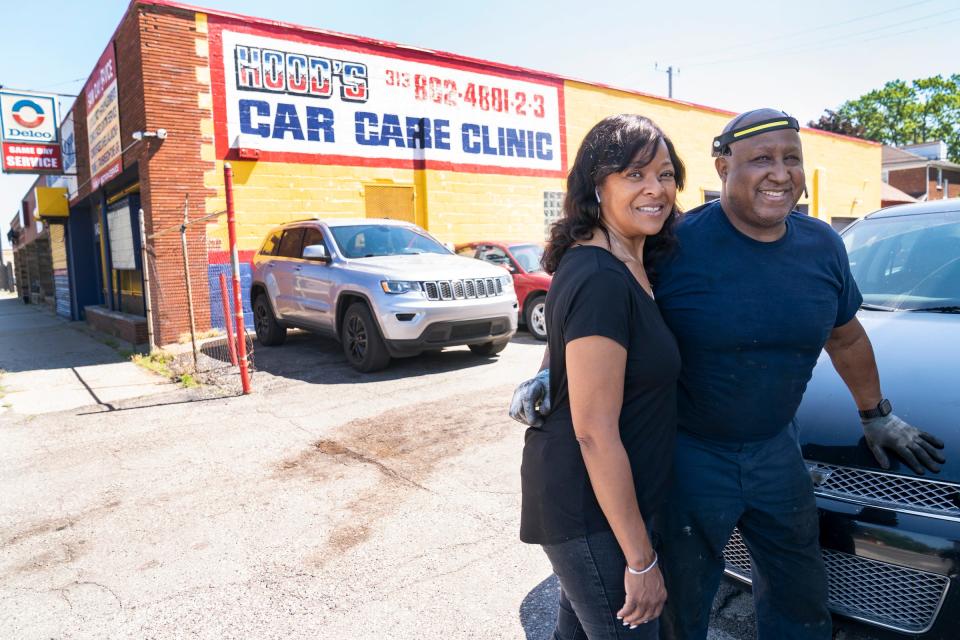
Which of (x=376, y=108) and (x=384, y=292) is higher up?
(x=376, y=108)

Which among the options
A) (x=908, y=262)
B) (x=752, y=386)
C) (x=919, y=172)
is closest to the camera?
(x=752, y=386)

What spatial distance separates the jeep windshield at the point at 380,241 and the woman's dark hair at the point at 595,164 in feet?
22.7

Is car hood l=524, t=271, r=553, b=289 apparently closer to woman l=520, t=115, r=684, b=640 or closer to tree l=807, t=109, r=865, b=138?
woman l=520, t=115, r=684, b=640

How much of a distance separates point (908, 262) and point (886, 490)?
2002 millimetres

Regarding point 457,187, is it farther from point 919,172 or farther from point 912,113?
point 912,113

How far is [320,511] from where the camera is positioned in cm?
413

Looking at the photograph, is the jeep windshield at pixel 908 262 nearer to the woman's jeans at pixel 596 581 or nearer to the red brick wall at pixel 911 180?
the woman's jeans at pixel 596 581

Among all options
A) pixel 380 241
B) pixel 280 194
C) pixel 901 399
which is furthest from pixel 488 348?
pixel 901 399

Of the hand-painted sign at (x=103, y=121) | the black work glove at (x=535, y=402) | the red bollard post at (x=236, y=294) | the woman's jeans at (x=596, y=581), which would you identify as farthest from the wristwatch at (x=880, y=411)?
the hand-painted sign at (x=103, y=121)

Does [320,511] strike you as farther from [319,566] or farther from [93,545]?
[93,545]

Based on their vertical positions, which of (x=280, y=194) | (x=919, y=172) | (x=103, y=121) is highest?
(x=919, y=172)

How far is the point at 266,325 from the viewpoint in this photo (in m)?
10.3

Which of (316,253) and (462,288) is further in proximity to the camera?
(316,253)

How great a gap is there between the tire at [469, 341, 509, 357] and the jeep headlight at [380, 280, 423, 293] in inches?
56.5
